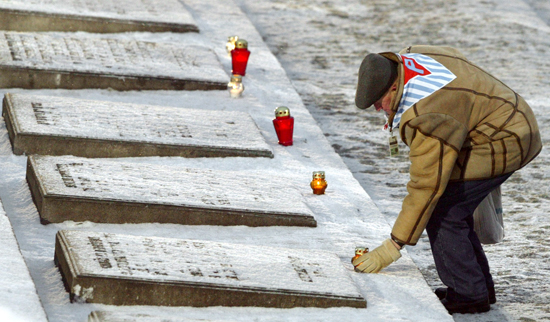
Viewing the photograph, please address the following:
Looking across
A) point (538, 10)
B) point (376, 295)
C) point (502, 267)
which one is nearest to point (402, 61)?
point (376, 295)

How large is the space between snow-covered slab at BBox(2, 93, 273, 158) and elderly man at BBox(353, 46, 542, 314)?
53.5 inches

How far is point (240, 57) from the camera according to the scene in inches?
229

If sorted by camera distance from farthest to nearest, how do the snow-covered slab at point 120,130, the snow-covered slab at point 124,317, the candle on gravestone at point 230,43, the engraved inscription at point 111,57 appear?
the candle on gravestone at point 230,43 < the engraved inscription at point 111,57 < the snow-covered slab at point 120,130 < the snow-covered slab at point 124,317

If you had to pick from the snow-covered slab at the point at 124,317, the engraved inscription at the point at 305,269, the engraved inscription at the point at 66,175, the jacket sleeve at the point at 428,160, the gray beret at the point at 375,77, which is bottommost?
the engraved inscription at the point at 66,175

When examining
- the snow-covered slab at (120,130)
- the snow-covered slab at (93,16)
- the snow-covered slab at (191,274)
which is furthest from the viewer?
the snow-covered slab at (93,16)

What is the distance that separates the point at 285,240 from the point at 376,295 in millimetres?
564

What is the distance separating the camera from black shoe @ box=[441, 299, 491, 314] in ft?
11.0

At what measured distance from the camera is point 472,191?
10.7 ft

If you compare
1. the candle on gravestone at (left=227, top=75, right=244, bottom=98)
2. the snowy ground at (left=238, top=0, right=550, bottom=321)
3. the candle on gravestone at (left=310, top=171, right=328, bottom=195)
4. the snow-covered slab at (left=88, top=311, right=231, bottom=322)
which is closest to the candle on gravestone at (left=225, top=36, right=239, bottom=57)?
the snowy ground at (left=238, top=0, right=550, bottom=321)

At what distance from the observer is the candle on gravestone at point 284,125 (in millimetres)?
4652

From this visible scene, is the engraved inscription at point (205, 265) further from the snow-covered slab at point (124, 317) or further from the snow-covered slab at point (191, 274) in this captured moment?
the snow-covered slab at point (124, 317)

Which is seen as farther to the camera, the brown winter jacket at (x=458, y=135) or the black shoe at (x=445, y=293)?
the black shoe at (x=445, y=293)

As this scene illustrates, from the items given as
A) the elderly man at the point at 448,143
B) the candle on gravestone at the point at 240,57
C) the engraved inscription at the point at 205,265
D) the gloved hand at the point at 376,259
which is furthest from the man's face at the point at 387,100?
the candle on gravestone at the point at 240,57

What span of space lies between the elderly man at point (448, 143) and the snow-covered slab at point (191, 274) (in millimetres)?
315
